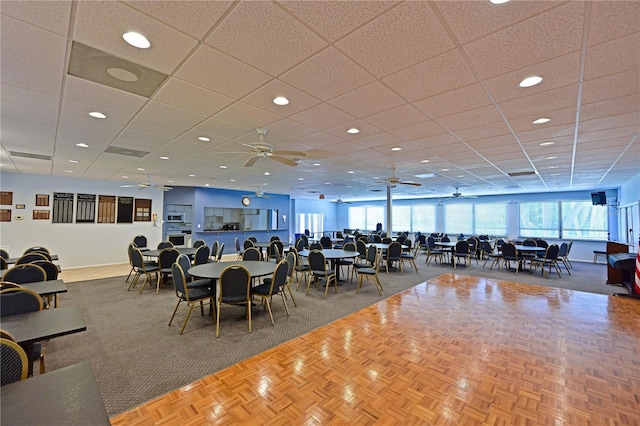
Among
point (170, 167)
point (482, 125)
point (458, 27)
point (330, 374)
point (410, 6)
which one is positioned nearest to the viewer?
point (410, 6)

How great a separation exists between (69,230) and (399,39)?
11125 millimetres

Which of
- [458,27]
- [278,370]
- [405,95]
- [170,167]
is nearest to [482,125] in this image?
[405,95]

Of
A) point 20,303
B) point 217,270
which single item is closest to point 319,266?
point 217,270

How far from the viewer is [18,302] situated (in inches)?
90.7

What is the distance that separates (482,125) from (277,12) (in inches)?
126

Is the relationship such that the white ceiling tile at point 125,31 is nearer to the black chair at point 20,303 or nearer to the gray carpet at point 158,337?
the black chair at point 20,303

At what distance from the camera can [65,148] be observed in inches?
196

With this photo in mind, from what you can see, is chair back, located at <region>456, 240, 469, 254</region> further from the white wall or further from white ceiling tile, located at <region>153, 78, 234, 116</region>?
the white wall

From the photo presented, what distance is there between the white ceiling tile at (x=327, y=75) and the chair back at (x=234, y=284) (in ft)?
7.84

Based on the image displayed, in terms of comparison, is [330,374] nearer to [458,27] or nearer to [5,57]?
[458,27]

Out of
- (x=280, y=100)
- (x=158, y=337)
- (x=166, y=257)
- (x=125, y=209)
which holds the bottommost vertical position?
(x=158, y=337)

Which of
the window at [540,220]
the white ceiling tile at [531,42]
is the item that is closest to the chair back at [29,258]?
the white ceiling tile at [531,42]

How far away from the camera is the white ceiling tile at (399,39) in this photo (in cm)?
173

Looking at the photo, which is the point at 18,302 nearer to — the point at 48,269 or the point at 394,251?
the point at 48,269
